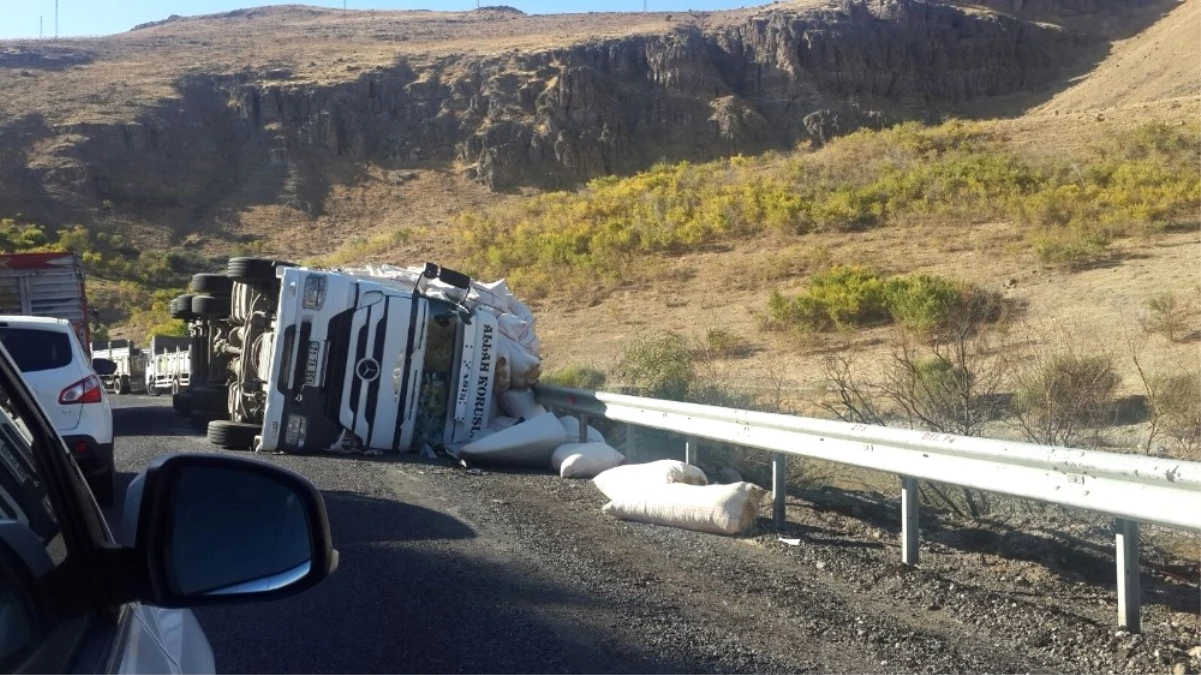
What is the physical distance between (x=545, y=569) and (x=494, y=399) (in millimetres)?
6227

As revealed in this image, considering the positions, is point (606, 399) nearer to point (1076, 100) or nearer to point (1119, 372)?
point (1119, 372)

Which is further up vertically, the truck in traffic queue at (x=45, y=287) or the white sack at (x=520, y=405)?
the white sack at (x=520, y=405)

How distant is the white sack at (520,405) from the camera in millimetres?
12539

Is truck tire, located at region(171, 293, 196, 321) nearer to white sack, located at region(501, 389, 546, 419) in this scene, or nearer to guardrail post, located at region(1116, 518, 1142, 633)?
white sack, located at region(501, 389, 546, 419)

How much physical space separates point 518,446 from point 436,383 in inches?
62.1

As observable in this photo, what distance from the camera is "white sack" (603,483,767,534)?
7574 millimetres

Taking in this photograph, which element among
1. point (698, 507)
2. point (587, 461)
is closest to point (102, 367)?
point (587, 461)

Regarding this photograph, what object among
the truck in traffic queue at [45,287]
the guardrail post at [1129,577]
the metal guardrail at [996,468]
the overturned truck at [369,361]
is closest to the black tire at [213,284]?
the overturned truck at [369,361]

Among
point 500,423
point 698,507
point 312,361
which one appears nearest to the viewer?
point 698,507

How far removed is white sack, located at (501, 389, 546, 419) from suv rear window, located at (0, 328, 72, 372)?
4511 millimetres

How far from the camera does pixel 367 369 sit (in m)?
11.7

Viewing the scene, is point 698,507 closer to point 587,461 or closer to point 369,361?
point 587,461

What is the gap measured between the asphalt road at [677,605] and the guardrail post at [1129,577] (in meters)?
0.12

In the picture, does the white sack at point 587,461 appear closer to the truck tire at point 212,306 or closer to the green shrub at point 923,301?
the truck tire at point 212,306
